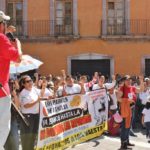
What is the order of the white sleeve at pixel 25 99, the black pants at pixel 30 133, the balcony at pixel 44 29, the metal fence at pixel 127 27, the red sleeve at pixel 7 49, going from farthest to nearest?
the balcony at pixel 44 29, the metal fence at pixel 127 27, the white sleeve at pixel 25 99, the black pants at pixel 30 133, the red sleeve at pixel 7 49

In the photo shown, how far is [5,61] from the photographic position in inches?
235

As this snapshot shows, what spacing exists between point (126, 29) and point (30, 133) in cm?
1956

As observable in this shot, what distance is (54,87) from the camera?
1270 cm

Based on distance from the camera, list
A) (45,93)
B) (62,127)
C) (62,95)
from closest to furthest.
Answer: (62,127)
(45,93)
(62,95)

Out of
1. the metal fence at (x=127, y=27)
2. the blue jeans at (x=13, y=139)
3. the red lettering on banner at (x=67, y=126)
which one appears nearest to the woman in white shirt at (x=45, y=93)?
Answer: the red lettering on banner at (x=67, y=126)

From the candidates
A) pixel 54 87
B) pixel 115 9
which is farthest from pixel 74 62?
pixel 54 87

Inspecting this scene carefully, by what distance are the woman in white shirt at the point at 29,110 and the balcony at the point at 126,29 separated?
19001 mm

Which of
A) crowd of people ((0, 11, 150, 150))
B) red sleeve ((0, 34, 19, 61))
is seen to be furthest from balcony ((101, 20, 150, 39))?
red sleeve ((0, 34, 19, 61))

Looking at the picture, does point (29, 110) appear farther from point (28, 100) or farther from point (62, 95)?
point (62, 95)

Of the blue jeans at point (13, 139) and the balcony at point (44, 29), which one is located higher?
the balcony at point (44, 29)

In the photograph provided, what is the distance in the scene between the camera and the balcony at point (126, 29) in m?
27.9

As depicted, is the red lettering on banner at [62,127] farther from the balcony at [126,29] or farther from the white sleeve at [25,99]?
the balcony at [126,29]

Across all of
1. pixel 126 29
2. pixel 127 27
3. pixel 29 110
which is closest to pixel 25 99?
pixel 29 110

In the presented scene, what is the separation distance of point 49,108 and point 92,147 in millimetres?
2027
